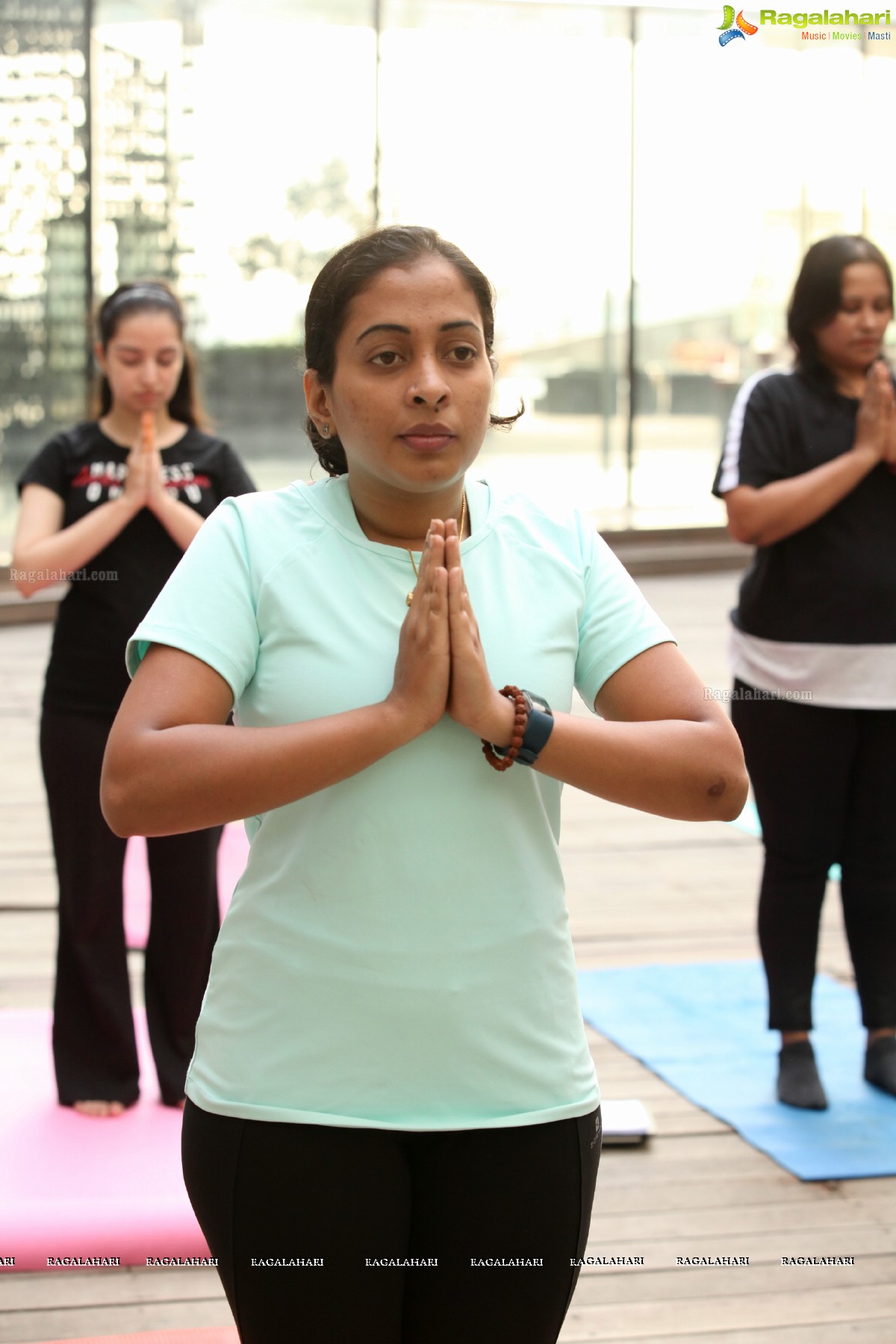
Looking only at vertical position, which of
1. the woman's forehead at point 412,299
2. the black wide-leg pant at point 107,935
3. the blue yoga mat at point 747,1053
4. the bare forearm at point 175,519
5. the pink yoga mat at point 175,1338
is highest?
the woman's forehead at point 412,299

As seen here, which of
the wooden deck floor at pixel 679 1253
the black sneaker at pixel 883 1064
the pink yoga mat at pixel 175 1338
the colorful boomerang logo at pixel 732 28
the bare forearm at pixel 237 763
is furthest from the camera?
the colorful boomerang logo at pixel 732 28

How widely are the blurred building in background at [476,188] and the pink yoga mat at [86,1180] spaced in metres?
7.30

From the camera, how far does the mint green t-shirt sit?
1219 millimetres

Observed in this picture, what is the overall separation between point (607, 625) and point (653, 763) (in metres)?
0.14

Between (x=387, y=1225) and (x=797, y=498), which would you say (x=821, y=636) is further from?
(x=387, y=1225)

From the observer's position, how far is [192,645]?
1216 millimetres

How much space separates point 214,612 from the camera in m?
1.23

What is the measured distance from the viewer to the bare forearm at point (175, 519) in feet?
8.49

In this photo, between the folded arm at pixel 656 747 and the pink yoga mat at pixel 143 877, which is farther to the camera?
the pink yoga mat at pixel 143 877

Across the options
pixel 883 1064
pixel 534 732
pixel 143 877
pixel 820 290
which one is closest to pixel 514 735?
pixel 534 732

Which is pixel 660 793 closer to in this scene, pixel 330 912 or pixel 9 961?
pixel 330 912

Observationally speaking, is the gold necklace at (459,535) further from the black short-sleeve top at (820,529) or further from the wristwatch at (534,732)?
the black short-sleeve top at (820,529)

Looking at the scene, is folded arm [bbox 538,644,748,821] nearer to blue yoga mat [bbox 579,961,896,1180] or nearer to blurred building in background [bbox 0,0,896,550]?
blue yoga mat [bbox 579,961,896,1180]

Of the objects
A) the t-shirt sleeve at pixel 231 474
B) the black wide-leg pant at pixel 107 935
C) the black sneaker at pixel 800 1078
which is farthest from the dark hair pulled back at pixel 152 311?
the black sneaker at pixel 800 1078
